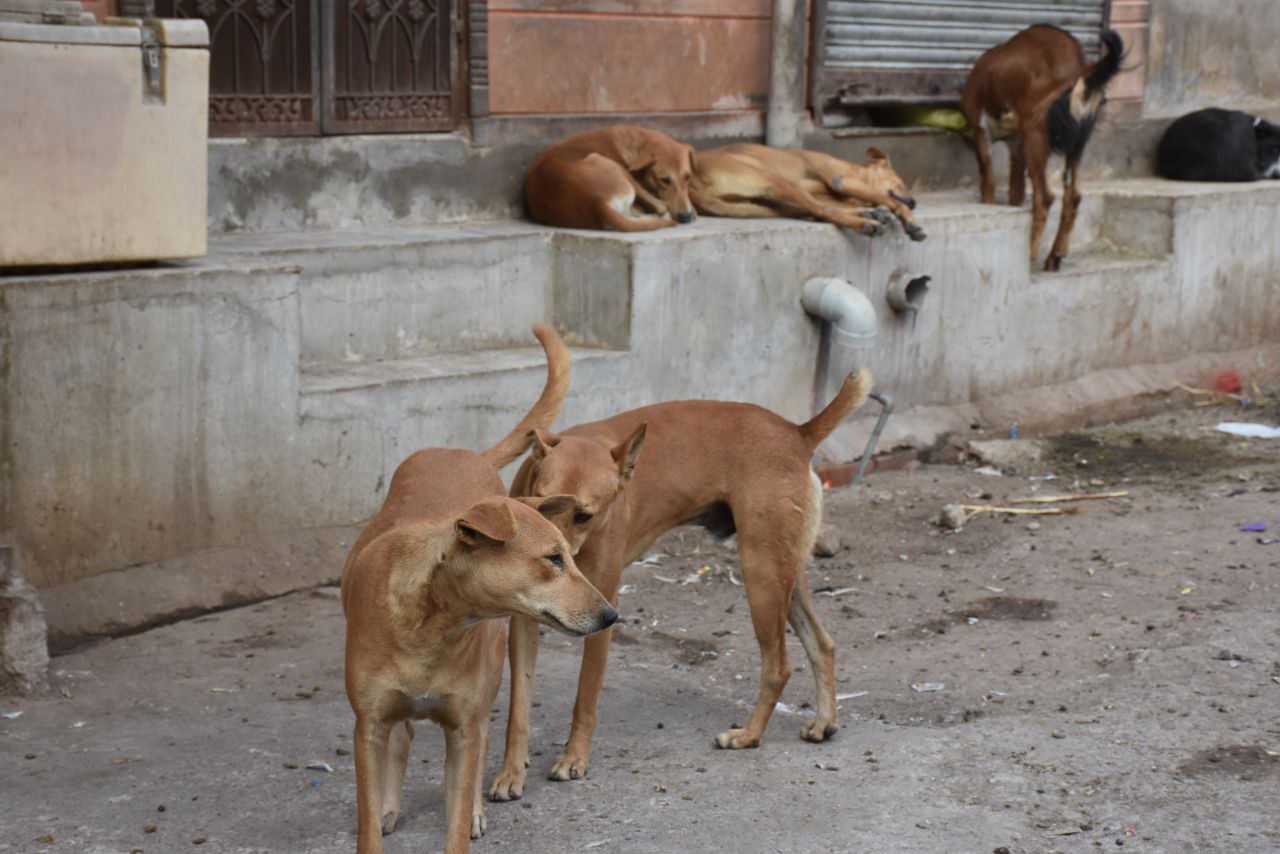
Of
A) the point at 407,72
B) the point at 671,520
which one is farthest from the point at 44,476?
the point at 407,72

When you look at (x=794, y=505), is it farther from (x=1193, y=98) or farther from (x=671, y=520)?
(x=1193, y=98)

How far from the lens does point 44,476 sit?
6.17m

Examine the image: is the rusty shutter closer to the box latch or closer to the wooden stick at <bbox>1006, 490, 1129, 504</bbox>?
the wooden stick at <bbox>1006, 490, 1129, 504</bbox>

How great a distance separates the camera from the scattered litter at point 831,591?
23.8ft

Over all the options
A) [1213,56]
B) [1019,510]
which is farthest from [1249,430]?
[1213,56]

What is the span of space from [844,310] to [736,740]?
12.8ft

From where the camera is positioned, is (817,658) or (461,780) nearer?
(461,780)

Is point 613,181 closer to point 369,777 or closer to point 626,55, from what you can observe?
point 626,55

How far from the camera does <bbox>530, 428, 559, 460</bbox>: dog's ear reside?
4715mm

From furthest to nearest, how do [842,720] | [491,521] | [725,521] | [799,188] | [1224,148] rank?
[1224,148], [799,188], [842,720], [725,521], [491,521]

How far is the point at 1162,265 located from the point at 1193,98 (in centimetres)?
280

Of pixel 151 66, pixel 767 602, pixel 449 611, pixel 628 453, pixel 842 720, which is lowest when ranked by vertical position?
pixel 842 720

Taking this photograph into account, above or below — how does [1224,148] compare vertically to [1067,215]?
above

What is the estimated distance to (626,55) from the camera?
962cm
